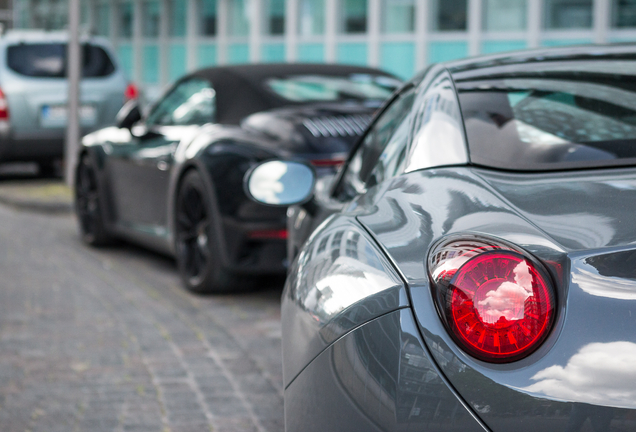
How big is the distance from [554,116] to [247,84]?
4088 millimetres

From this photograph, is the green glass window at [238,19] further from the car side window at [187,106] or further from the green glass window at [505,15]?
the car side window at [187,106]

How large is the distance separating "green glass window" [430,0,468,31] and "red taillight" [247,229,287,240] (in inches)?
341

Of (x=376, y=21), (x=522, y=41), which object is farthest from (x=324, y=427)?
(x=376, y=21)

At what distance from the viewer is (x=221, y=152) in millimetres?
5789

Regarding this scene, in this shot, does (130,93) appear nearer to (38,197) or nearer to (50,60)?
(50,60)

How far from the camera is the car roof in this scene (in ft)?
9.35

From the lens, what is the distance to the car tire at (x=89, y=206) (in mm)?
7906

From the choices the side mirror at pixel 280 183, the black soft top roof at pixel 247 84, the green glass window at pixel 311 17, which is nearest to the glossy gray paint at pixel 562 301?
the side mirror at pixel 280 183

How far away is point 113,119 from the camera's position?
13375mm

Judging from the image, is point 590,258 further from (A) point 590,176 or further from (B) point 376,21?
(B) point 376,21

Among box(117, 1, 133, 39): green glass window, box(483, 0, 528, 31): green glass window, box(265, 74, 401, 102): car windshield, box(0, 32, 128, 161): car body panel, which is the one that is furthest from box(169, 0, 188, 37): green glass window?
box(265, 74, 401, 102): car windshield

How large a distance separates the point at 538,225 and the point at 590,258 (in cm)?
16

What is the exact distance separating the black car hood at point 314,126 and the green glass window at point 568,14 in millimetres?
6941

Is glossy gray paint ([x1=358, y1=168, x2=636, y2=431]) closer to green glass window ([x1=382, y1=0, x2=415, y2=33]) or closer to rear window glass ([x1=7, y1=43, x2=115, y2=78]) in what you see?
rear window glass ([x1=7, y1=43, x2=115, y2=78])
